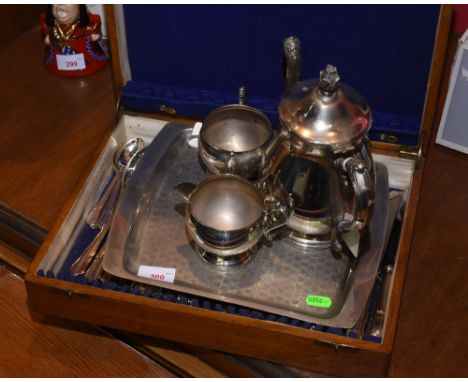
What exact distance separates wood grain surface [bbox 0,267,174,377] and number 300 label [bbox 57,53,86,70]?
0.45 meters

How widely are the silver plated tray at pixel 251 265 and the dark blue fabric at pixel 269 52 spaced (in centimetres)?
12

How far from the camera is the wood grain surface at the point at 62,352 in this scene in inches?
31.1

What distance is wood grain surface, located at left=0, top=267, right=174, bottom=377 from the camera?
79 cm

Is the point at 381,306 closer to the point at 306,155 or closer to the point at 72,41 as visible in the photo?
the point at 306,155

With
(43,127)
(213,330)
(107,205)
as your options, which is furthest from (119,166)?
(213,330)

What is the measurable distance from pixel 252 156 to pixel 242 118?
0.07 m

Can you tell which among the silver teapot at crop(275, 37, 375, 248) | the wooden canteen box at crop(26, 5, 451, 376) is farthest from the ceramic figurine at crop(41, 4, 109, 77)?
the silver teapot at crop(275, 37, 375, 248)

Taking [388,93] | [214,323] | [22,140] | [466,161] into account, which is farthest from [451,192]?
[22,140]

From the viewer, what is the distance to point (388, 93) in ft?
2.89

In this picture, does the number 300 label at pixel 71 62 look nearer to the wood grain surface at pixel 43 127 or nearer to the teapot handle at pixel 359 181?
the wood grain surface at pixel 43 127

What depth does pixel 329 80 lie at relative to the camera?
695mm

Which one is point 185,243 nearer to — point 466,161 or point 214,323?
point 214,323

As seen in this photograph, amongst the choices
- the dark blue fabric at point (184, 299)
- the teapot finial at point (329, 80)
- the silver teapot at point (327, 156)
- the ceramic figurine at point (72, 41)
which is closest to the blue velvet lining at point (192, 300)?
the dark blue fabric at point (184, 299)

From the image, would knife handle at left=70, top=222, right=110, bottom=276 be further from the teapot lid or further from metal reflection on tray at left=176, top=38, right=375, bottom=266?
the teapot lid
